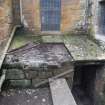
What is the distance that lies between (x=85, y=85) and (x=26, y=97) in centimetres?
268

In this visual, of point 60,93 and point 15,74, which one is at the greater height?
point 15,74

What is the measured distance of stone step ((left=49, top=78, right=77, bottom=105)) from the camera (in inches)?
113

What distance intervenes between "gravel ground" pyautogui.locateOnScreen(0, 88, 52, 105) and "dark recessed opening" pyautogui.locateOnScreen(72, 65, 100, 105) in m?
1.73

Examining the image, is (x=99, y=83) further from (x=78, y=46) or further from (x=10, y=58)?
(x=10, y=58)

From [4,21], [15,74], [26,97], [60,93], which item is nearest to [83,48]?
[60,93]

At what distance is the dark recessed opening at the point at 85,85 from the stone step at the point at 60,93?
55.3 inches

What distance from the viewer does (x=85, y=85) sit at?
18.0 ft

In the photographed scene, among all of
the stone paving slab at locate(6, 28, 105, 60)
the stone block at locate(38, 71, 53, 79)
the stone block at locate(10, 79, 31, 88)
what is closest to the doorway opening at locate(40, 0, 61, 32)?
the stone paving slab at locate(6, 28, 105, 60)

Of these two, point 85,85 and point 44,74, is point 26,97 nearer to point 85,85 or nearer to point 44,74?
point 44,74

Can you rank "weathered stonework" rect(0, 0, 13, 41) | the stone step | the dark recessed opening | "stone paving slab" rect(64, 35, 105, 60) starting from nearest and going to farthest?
the stone step
"stone paving slab" rect(64, 35, 105, 60)
"weathered stonework" rect(0, 0, 13, 41)
the dark recessed opening

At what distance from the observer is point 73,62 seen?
394 cm

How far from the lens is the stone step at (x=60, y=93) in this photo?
2.88m

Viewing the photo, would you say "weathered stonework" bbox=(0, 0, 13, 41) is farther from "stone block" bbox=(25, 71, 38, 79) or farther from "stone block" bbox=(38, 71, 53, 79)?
"stone block" bbox=(38, 71, 53, 79)

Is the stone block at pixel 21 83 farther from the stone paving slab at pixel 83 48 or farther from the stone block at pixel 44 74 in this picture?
the stone paving slab at pixel 83 48
